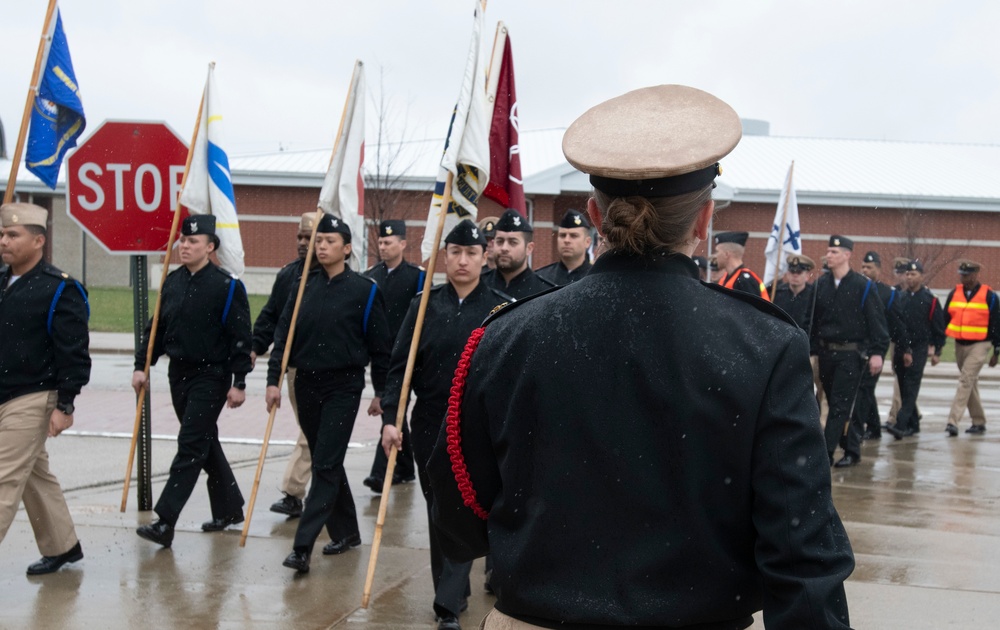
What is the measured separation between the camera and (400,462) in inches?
348

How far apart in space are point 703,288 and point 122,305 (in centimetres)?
3042

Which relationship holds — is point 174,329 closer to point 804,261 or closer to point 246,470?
point 246,470

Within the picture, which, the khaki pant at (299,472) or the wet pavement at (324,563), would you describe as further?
the khaki pant at (299,472)

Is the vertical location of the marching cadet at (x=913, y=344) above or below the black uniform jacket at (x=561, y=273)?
below

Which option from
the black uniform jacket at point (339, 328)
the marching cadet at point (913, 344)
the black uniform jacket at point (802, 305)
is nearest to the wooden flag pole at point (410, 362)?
the black uniform jacket at point (339, 328)

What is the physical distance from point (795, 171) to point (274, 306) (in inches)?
1167

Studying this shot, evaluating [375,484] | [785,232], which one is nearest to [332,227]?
[375,484]

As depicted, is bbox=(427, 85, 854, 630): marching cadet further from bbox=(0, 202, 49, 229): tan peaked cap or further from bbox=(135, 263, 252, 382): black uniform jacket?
bbox=(135, 263, 252, 382): black uniform jacket

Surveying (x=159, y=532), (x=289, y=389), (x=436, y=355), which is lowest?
(x=159, y=532)

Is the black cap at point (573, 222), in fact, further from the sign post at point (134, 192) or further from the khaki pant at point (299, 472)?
the sign post at point (134, 192)

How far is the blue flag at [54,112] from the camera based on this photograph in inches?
267

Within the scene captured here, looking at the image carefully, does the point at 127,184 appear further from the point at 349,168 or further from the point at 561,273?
the point at 561,273

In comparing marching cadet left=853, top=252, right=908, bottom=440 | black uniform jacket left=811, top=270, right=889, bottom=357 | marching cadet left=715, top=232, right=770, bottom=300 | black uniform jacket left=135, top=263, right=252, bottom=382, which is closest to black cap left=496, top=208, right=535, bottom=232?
black uniform jacket left=135, top=263, right=252, bottom=382

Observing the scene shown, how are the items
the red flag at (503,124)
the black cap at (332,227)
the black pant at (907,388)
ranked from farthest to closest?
1. the black pant at (907,388)
2. the black cap at (332,227)
3. the red flag at (503,124)
